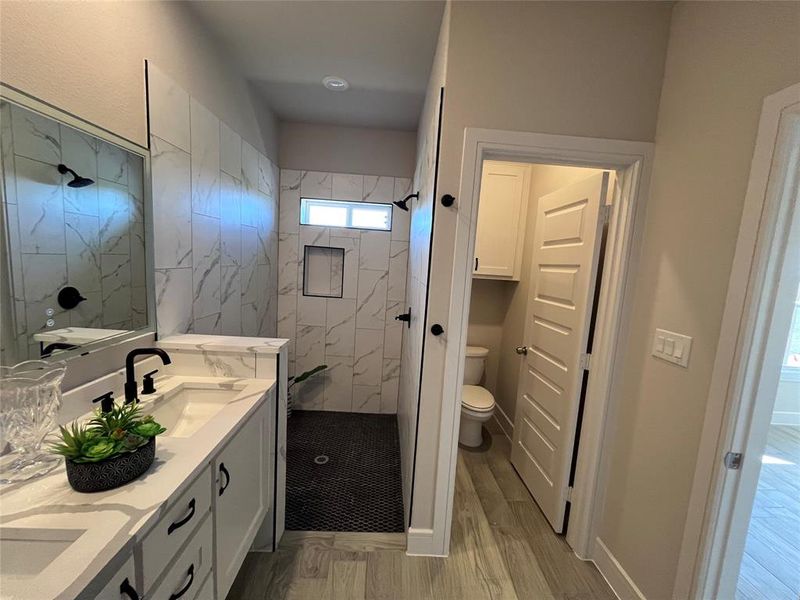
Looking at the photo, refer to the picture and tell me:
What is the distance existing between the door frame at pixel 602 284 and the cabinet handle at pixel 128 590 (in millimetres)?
1213

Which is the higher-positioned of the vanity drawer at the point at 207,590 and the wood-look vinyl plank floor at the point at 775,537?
the vanity drawer at the point at 207,590

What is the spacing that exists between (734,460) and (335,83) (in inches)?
111

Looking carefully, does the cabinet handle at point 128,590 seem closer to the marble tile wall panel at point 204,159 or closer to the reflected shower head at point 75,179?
the reflected shower head at point 75,179

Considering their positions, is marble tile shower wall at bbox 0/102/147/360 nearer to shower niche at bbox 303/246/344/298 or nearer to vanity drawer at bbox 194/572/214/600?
vanity drawer at bbox 194/572/214/600

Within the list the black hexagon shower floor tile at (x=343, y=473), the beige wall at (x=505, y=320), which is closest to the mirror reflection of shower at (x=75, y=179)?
the black hexagon shower floor tile at (x=343, y=473)

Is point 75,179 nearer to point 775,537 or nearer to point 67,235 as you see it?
point 67,235

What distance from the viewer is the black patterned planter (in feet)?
2.66

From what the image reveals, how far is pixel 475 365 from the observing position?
302 cm

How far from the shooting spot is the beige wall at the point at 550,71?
1.47 metres

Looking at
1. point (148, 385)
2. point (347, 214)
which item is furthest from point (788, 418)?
point (148, 385)

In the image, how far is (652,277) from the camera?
152cm

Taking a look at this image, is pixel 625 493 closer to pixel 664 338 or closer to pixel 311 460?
pixel 664 338

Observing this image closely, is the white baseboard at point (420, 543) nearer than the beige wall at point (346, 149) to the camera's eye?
Yes

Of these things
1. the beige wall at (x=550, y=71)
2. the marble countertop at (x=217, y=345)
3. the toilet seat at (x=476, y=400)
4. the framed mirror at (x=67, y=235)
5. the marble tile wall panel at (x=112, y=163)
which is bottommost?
the toilet seat at (x=476, y=400)
